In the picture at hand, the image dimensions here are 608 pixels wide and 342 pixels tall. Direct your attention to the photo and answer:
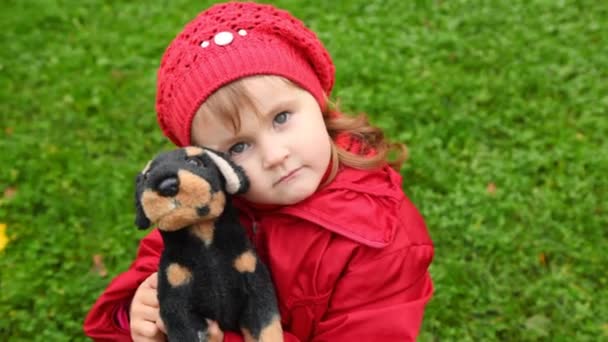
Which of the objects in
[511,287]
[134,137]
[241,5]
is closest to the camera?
[241,5]

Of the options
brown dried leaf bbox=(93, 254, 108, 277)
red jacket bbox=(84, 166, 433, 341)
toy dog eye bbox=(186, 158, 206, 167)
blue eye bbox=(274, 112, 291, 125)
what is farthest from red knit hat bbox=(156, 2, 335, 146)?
brown dried leaf bbox=(93, 254, 108, 277)

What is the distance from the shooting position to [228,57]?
1.77 meters

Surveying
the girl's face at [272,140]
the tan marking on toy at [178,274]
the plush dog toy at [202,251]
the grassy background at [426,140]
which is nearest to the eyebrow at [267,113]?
the girl's face at [272,140]

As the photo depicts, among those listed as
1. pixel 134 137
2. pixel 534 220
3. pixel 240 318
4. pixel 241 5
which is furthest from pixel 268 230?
pixel 134 137

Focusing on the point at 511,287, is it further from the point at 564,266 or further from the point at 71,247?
the point at 71,247

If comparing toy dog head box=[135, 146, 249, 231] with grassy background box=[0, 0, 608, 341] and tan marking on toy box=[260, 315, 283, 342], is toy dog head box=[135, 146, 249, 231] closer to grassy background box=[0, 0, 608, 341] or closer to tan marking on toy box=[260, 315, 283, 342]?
tan marking on toy box=[260, 315, 283, 342]

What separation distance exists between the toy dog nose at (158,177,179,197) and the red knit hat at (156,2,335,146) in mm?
347

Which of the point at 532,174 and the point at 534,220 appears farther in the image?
→ the point at 532,174

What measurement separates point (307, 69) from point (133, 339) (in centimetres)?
100

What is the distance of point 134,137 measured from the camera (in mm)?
3961

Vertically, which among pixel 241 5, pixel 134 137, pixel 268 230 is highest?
pixel 241 5

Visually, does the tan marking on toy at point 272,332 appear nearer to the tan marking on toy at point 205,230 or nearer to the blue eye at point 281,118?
the tan marking on toy at point 205,230

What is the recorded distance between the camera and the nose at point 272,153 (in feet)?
5.72

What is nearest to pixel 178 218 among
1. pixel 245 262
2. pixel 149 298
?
pixel 245 262
